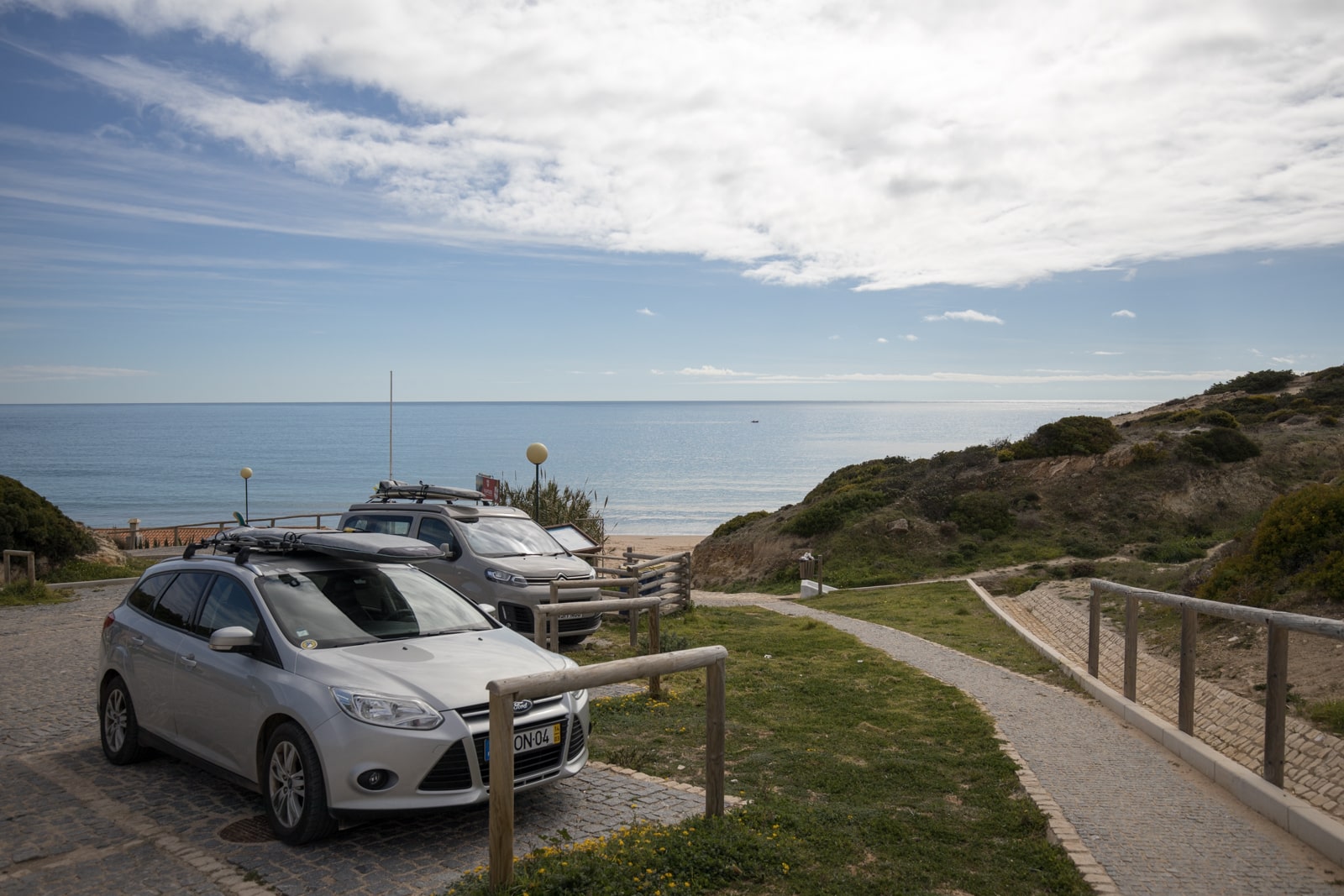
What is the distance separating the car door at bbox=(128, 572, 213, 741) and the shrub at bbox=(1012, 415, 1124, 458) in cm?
3087

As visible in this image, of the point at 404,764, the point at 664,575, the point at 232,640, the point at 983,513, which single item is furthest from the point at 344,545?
the point at 983,513

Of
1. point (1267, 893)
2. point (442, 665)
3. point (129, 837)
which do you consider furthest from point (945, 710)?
point (129, 837)

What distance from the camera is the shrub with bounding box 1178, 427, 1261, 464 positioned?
30047 mm

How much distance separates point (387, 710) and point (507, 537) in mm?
7542

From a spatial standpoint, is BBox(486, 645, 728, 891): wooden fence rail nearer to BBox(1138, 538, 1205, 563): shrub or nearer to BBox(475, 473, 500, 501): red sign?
BBox(475, 473, 500, 501): red sign

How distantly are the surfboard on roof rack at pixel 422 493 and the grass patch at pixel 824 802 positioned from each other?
4.89m

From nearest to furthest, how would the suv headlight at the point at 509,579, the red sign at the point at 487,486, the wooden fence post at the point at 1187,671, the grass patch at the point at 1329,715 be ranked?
the grass patch at the point at 1329,715, the wooden fence post at the point at 1187,671, the suv headlight at the point at 509,579, the red sign at the point at 487,486

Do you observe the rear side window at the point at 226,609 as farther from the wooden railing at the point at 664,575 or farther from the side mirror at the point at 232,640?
the wooden railing at the point at 664,575

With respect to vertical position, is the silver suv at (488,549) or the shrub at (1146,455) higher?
the shrub at (1146,455)

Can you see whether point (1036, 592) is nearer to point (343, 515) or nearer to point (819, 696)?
point (819, 696)

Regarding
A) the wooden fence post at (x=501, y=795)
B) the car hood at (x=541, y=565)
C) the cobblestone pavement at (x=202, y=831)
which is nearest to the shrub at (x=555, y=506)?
the car hood at (x=541, y=565)

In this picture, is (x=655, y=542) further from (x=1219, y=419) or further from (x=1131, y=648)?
(x=1131, y=648)

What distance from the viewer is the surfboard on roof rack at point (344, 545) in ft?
20.3

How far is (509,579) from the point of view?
11.5 metres
